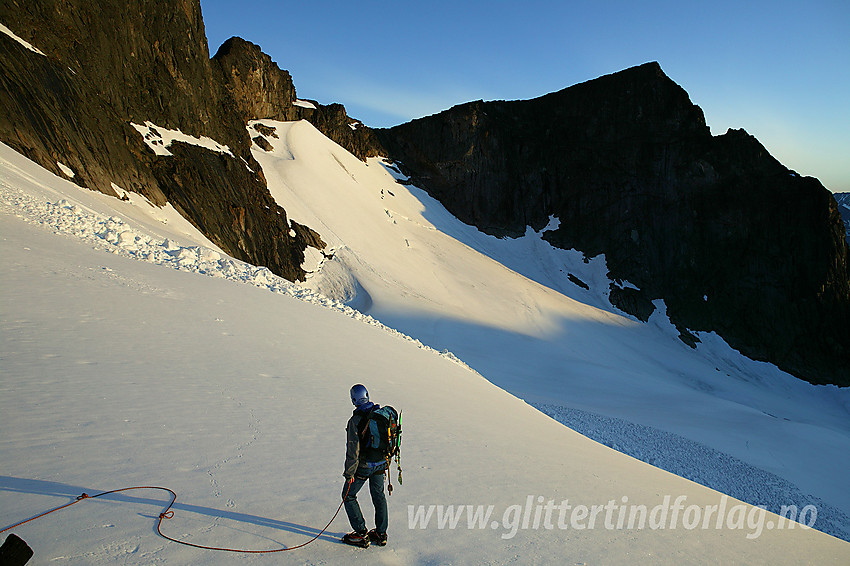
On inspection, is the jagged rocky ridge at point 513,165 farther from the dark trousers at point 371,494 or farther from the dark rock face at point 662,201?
the dark trousers at point 371,494

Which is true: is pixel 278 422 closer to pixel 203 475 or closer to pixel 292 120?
pixel 203 475

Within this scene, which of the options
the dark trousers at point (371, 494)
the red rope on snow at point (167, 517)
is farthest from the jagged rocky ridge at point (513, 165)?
the dark trousers at point (371, 494)

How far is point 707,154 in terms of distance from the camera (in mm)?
61656

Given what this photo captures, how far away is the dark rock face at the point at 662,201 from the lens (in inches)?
2141

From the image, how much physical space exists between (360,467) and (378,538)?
2.23ft

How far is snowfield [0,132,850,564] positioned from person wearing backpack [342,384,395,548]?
0.13 metres

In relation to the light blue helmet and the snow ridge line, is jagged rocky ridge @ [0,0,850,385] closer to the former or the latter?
the snow ridge line

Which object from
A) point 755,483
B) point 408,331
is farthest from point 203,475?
point 408,331

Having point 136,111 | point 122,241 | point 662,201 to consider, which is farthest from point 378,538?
point 662,201

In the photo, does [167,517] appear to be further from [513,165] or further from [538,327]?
[513,165]

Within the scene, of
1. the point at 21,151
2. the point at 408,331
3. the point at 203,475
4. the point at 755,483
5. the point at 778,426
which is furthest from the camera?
the point at 408,331

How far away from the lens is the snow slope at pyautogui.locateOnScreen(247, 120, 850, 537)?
2066 cm

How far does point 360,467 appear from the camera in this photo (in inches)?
171

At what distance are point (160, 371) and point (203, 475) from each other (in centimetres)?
331
